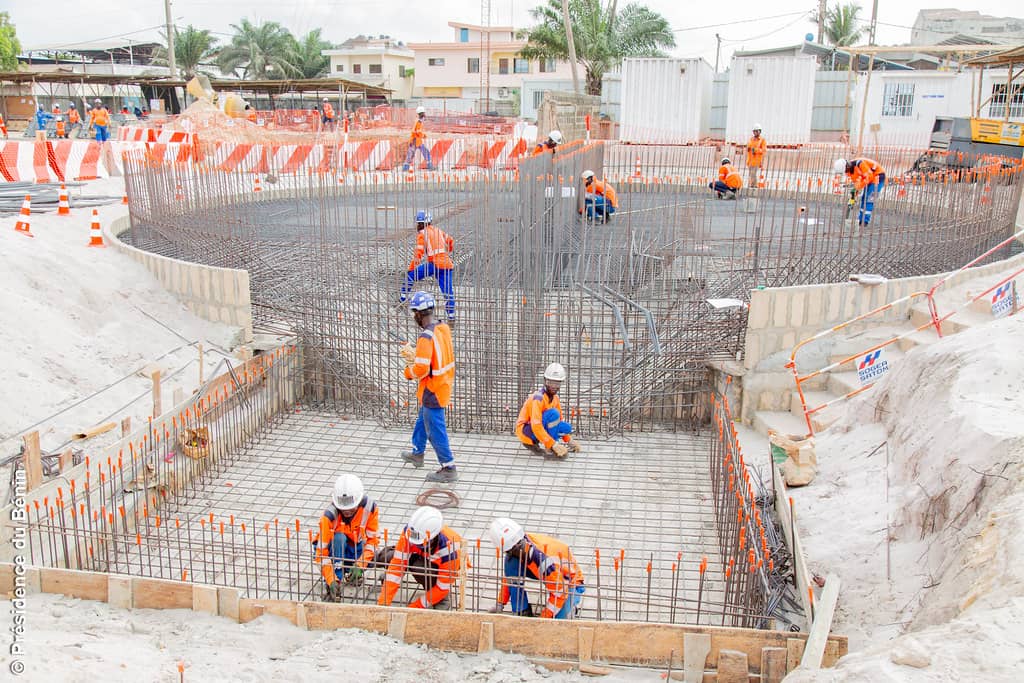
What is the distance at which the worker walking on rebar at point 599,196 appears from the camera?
40.7 ft

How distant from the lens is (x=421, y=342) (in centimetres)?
607

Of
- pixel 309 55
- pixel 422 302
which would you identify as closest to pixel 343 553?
pixel 422 302

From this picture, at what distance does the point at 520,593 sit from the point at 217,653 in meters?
1.56

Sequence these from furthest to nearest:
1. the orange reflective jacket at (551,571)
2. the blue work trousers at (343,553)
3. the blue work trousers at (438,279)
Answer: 1. the blue work trousers at (438,279)
2. the blue work trousers at (343,553)
3. the orange reflective jacket at (551,571)

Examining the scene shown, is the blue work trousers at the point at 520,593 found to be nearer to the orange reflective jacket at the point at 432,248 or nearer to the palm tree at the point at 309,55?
the orange reflective jacket at the point at 432,248

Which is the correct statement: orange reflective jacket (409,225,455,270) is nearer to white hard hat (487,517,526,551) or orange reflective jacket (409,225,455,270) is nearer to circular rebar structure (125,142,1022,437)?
circular rebar structure (125,142,1022,437)

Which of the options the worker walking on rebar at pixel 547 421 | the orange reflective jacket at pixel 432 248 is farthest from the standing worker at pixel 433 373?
the orange reflective jacket at pixel 432 248

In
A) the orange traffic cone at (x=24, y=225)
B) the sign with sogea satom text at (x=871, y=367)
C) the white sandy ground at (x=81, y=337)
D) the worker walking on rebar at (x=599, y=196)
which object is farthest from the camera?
the worker walking on rebar at (x=599, y=196)

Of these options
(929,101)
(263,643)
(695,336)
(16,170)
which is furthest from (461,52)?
(263,643)

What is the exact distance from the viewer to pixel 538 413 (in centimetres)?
670

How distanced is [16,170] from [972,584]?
16380 millimetres

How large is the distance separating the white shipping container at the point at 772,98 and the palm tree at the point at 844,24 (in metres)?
21.2

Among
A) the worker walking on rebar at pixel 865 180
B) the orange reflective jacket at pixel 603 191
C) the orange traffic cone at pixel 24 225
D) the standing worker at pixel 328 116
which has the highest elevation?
the standing worker at pixel 328 116

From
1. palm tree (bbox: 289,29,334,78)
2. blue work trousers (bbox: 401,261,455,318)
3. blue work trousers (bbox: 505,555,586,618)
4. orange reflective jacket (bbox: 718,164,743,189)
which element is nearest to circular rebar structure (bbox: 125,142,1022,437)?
blue work trousers (bbox: 401,261,455,318)
